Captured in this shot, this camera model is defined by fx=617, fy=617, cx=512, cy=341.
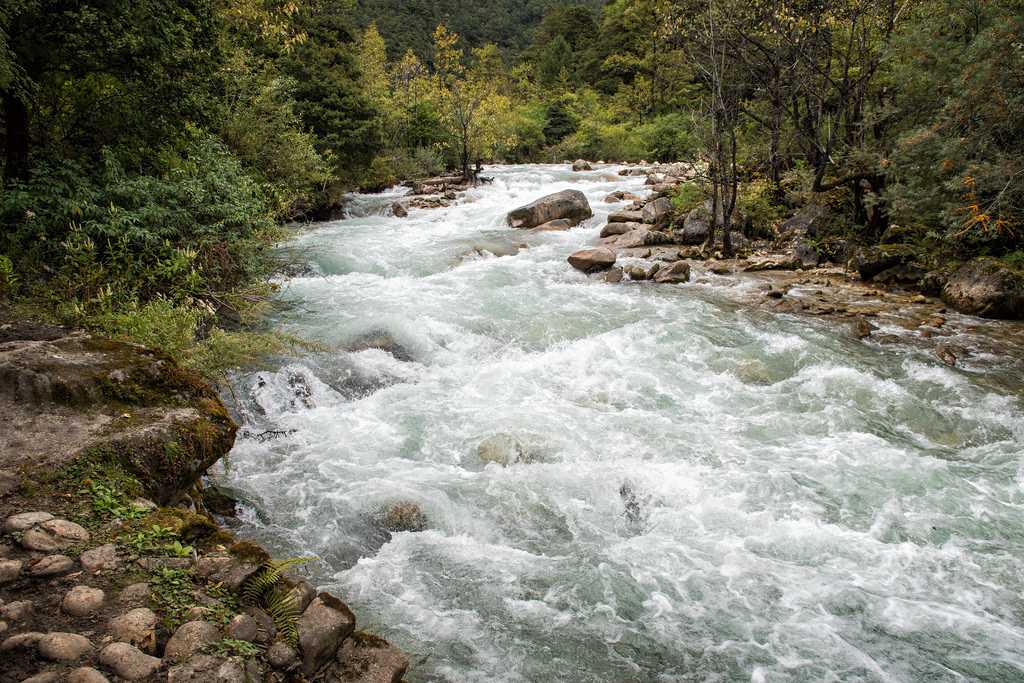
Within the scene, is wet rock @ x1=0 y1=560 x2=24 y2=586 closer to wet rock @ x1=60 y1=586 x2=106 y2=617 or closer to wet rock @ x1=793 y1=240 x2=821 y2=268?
wet rock @ x1=60 y1=586 x2=106 y2=617

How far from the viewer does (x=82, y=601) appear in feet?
10.1

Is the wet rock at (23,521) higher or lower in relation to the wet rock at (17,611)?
higher

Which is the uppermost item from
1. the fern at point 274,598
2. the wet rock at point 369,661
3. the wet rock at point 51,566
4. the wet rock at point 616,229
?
the wet rock at point 616,229

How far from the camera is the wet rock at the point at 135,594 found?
3.17 m

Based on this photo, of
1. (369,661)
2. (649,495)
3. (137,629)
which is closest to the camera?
(137,629)

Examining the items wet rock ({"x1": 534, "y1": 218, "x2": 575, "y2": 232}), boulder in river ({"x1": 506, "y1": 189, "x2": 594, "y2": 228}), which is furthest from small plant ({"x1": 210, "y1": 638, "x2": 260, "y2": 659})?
boulder in river ({"x1": 506, "y1": 189, "x2": 594, "y2": 228})

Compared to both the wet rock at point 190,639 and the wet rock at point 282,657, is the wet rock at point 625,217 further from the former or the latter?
the wet rock at point 190,639

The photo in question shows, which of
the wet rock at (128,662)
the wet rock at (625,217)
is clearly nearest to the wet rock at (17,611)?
the wet rock at (128,662)

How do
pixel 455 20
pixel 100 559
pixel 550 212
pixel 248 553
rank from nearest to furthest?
pixel 100 559 < pixel 248 553 < pixel 550 212 < pixel 455 20

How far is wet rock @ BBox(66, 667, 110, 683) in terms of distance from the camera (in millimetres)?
2629

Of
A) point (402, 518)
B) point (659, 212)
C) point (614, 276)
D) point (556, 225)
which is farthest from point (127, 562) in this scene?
point (556, 225)

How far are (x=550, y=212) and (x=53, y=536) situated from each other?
1975 cm

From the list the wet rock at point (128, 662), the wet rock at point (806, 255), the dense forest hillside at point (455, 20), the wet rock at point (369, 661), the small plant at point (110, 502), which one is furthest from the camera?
the dense forest hillside at point (455, 20)

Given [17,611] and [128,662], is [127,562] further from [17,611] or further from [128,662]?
[128,662]
